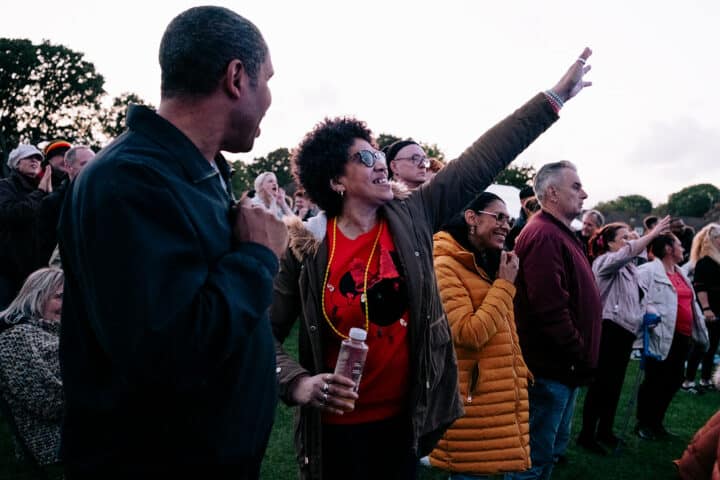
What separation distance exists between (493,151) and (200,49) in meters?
1.66

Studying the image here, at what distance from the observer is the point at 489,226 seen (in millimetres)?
3994

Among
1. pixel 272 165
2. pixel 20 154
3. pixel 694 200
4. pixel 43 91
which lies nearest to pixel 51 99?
pixel 43 91

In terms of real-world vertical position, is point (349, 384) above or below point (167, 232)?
below

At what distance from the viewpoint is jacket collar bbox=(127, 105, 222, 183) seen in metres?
1.56

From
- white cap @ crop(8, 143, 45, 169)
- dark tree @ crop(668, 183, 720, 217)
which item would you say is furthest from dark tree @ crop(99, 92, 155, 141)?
dark tree @ crop(668, 183, 720, 217)

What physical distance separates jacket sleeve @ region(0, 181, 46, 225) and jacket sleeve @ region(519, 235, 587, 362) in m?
4.55

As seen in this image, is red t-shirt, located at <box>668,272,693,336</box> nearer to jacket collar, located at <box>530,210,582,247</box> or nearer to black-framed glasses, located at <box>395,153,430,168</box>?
jacket collar, located at <box>530,210,582,247</box>

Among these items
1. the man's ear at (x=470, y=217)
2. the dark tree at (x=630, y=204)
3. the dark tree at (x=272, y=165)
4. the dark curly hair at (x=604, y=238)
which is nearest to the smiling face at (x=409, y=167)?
the man's ear at (x=470, y=217)

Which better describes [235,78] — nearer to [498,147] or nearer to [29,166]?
[498,147]

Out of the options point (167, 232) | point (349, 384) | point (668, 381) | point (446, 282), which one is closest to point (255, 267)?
point (167, 232)

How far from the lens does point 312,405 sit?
2.59m

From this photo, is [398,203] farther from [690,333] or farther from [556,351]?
[690,333]

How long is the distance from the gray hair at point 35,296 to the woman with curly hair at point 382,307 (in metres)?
2.07

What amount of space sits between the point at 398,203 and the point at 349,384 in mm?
1009
